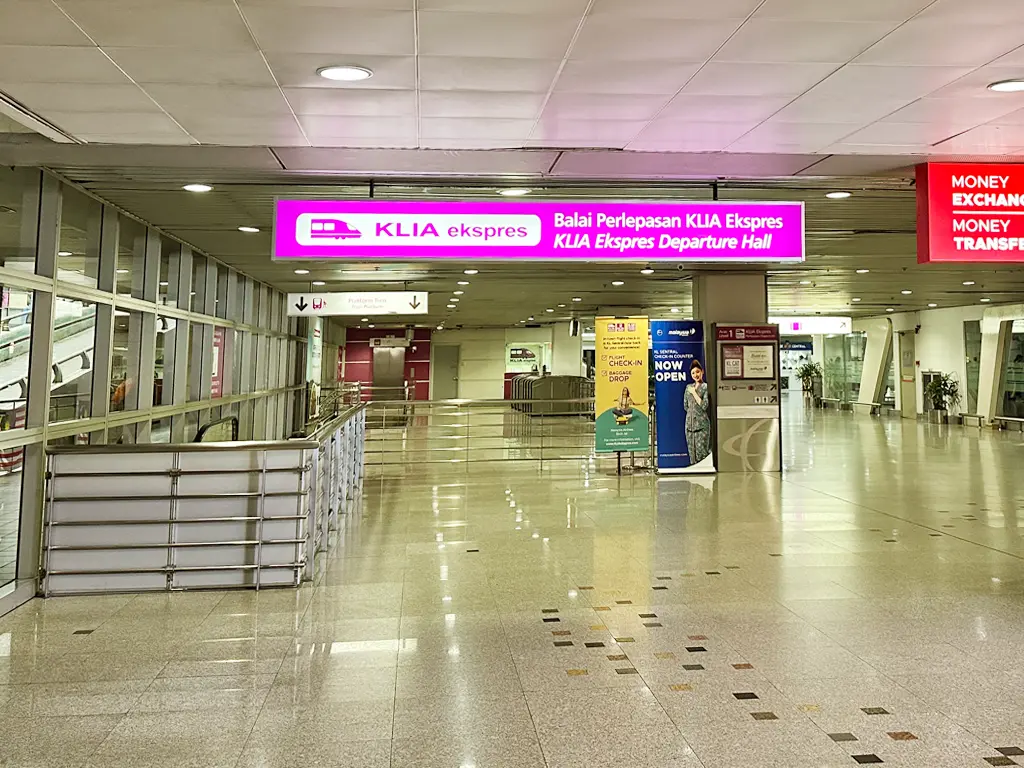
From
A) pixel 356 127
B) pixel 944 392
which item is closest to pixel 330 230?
pixel 356 127

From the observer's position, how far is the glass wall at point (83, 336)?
4875mm

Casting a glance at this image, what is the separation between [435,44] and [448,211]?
1288 millimetres

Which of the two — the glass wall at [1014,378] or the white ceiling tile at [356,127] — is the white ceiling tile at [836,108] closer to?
the white ceiling tile at [356,127]

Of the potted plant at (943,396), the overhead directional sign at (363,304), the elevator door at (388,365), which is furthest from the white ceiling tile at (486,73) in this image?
the elevator door at (388,365)

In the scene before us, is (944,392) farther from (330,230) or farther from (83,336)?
(83,336)

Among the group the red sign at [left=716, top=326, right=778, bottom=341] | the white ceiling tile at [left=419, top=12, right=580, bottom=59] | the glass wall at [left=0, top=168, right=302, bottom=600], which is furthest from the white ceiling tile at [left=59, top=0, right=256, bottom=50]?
the red sign at [left=716, top=326, right=778, bottom=341]

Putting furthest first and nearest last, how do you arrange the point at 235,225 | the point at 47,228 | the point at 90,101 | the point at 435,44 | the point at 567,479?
the point at 567,479 → the point at 235,225 → the point at 47,228 → the point at 90,101 → the point at 435,44

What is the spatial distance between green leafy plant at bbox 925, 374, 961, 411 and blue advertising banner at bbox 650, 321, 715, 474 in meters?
12.6

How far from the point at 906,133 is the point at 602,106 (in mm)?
1902

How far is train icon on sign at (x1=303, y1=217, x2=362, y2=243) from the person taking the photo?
432 cm

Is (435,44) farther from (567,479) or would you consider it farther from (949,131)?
(567,479)

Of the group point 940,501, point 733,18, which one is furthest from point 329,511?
point 940,501

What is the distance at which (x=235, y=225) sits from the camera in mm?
7324

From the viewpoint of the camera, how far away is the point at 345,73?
3.41m
